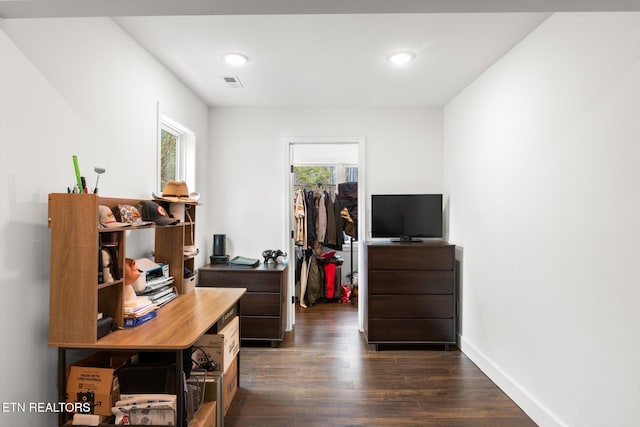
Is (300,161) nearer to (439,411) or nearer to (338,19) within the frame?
(338,19)

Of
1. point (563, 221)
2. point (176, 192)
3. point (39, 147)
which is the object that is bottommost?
point (563, 221)

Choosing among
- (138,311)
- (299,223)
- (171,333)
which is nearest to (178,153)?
(299,223)

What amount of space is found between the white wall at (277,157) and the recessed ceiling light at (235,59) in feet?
A: 4.08

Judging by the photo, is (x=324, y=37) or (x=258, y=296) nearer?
(x=324, y=37)

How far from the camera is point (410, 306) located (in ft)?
11.5

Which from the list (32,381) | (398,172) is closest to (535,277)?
(398,172)

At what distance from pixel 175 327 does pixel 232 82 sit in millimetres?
2232

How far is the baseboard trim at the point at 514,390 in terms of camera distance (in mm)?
2193

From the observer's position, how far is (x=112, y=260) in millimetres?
1788

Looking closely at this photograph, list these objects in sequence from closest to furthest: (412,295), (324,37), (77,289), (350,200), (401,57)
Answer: (77,289) < (324,37) < (401,57) < (412,295) < (350,200)

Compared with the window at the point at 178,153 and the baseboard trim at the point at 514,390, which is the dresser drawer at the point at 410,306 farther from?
the window at the point at 178,153

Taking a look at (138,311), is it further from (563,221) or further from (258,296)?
(563,221)

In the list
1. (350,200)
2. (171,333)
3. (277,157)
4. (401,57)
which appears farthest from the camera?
(350,200)

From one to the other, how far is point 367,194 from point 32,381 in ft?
10.4
